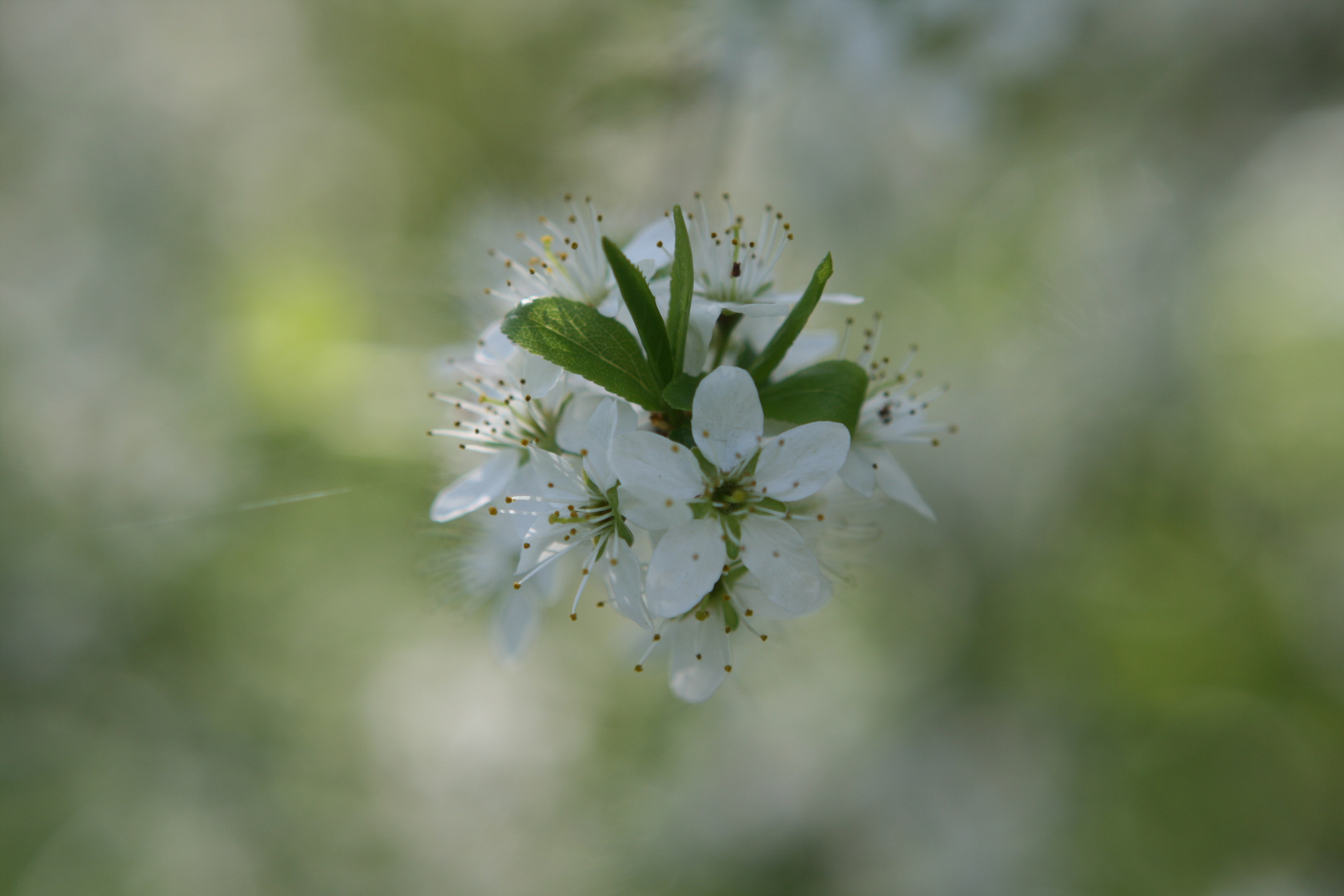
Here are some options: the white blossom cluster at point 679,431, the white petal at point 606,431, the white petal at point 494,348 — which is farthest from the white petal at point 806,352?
the white petal at point 494,348

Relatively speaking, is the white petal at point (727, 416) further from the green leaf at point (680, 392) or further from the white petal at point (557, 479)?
the white petal at point (557, 479)

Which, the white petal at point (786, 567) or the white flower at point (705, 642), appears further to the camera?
the white flower at point (705, 642)

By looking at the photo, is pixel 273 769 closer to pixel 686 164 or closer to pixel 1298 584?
pixel 686 164

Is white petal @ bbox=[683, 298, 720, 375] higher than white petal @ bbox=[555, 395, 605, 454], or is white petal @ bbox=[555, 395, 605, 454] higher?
white petal @ bbox=[555, 395, 605, 454]

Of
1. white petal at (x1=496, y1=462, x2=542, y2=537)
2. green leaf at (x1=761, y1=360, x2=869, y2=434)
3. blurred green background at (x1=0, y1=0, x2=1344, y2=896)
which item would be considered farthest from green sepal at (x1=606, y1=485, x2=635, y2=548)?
blurred green background at (x1=0, y1=0, x2=1344, y2=896)

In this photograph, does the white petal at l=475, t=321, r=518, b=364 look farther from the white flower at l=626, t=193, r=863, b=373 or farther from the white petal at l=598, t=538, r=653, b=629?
the white petal at l=598, t=538, r=653, b=629

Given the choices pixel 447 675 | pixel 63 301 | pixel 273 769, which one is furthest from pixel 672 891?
pixel 63 301
